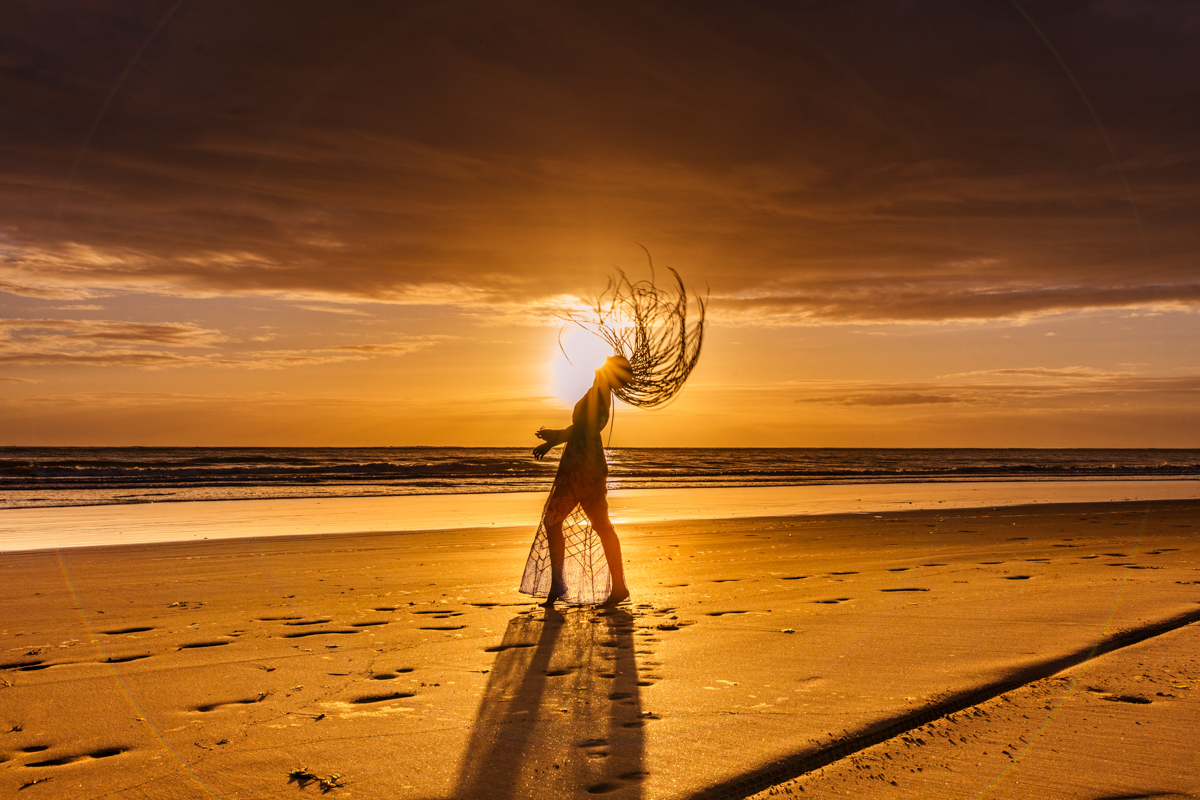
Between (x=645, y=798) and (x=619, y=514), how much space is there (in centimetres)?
1486

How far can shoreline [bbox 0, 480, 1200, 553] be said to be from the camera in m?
13.9

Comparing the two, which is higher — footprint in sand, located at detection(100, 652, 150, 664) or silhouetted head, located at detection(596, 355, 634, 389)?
silhouetted head, located at detection(596, 355, 634, 389)

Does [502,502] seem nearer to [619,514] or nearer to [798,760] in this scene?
[619,514]

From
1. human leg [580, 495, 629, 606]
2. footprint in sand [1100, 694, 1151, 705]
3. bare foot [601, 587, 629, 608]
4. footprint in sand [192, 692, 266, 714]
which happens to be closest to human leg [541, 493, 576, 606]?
human leg [580, 495, 629, 606]

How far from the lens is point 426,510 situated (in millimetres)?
19156

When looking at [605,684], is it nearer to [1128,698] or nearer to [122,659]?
[1128,698]

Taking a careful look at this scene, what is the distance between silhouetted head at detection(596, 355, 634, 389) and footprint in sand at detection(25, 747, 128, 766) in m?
4.36

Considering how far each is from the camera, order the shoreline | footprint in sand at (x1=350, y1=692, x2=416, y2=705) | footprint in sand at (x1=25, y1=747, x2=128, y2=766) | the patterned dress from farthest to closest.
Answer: the shoreline → the patterned dress → footprint in sand at (x1=350, y1=692, x2=416, y2=705) → footprint in sand at (x1=25, y1=747, x2=128, y2=766)

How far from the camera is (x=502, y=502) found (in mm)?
22078

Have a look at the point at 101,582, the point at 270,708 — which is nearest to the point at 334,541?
the point at 101,582

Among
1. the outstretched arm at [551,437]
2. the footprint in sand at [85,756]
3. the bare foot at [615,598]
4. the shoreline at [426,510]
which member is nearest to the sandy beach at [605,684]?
the footprint in sand at [85,756]

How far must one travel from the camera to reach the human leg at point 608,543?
6.77m

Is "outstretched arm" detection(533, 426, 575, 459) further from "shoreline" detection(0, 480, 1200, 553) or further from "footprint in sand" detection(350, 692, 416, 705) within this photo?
"shoreline" detection(0, 480, 1200, 553)

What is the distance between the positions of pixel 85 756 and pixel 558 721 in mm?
2107
